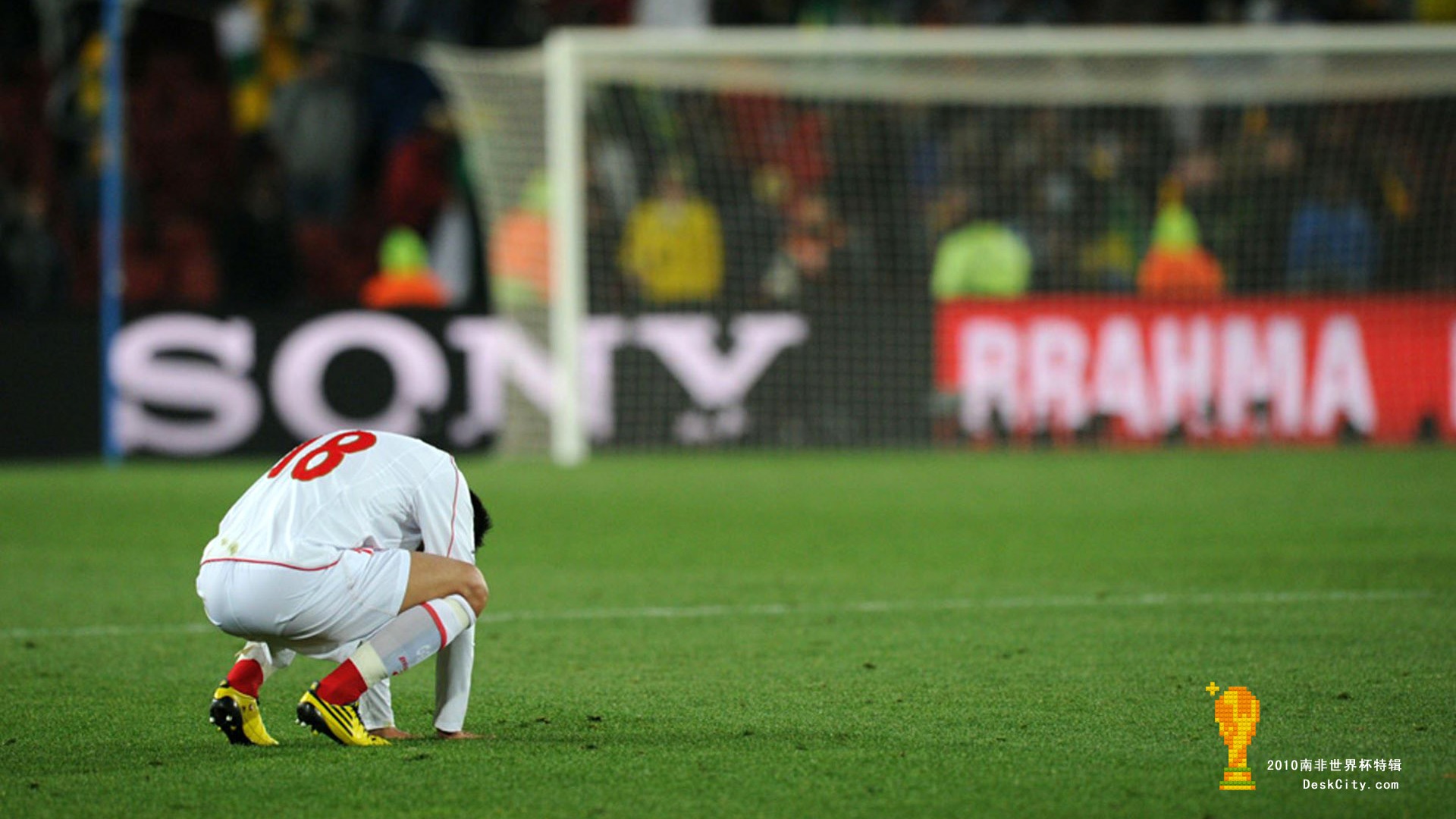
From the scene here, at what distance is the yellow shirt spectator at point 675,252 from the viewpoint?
686 inches

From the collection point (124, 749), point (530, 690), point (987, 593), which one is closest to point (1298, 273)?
point (987, 593)

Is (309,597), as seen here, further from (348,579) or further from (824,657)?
(824,657)

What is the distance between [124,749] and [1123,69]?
1386cm

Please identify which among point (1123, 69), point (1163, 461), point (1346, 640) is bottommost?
point (1163, 461)

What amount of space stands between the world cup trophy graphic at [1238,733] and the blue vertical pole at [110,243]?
12.2 metres

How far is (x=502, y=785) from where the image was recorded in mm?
5125

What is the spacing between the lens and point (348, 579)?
217 inches

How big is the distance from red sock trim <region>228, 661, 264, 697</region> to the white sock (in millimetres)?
318

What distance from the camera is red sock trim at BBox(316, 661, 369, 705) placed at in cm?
Answer: 554

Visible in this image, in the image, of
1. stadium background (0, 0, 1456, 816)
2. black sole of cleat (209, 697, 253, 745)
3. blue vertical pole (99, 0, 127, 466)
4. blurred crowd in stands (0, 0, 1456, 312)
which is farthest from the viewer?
blurred crowd in stands (0, 0, 1456, 312)

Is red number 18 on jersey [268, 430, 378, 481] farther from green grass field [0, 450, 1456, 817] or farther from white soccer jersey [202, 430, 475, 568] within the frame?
green grass field [0, 450, 1456, 817]

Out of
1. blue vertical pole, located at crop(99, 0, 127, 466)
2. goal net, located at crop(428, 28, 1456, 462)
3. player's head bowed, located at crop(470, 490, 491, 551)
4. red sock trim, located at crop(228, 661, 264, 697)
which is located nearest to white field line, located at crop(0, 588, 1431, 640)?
player's head bowed, located at crop(470, 490, 491, 551)

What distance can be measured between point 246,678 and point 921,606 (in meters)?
3.76

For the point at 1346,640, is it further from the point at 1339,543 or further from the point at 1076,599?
the point at 1339,543
